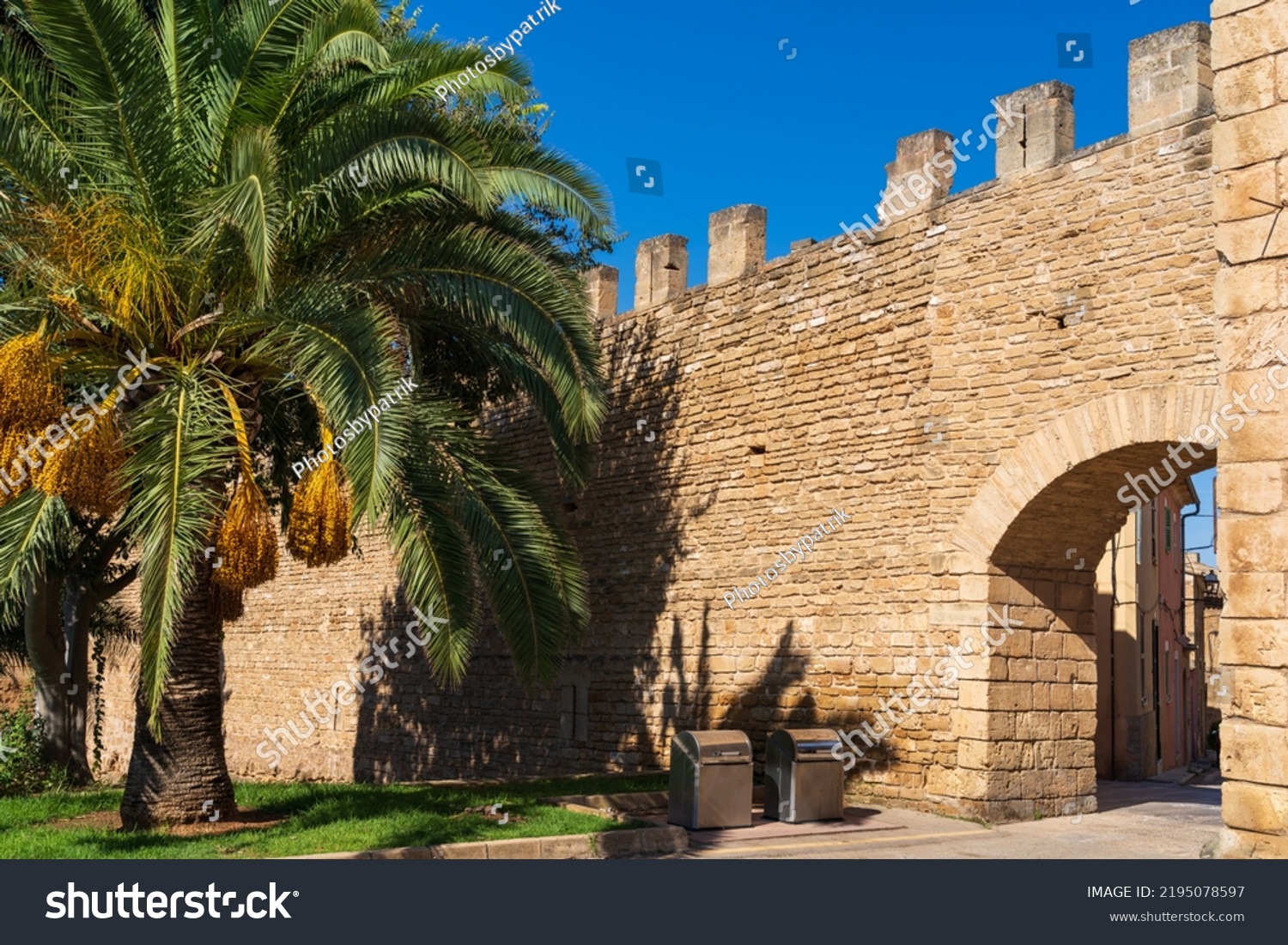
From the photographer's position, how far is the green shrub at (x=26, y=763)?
36.2 feet

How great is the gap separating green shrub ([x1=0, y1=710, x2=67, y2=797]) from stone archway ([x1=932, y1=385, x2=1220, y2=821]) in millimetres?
7738

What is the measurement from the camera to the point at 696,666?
12.6m

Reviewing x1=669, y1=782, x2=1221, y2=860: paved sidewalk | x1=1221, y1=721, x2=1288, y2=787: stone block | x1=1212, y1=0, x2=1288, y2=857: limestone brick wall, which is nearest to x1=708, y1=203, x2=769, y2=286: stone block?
x1=669, y1=782, x2=1221, y2=860: paved sidewalk

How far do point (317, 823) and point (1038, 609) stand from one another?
5647 millimetres

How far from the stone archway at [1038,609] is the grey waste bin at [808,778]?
1.02 meters

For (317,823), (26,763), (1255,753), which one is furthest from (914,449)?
(26,763)

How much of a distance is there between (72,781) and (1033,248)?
9.48 m

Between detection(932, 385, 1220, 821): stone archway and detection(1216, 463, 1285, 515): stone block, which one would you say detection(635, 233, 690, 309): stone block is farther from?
detection(1216, 463, 1285, 515): stone block

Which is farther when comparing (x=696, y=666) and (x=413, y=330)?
(x=696, y=666)

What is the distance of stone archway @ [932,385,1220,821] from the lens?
934 centimetres

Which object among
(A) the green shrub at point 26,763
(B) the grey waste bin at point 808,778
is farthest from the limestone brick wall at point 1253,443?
(A) the green shrub at point 26,763

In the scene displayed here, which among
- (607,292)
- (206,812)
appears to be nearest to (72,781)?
(206,812)

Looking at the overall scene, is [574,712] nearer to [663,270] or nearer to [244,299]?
[663,270]

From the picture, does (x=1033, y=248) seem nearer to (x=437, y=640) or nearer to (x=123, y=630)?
(x=437, y=640)
